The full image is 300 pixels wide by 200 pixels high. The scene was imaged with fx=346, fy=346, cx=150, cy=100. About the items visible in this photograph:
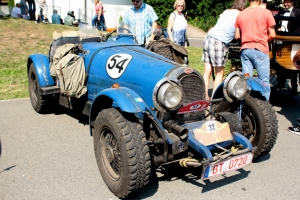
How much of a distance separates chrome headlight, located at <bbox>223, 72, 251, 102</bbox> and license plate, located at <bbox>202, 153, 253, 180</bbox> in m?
0.70

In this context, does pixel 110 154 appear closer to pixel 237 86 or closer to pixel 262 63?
pixel 237 86

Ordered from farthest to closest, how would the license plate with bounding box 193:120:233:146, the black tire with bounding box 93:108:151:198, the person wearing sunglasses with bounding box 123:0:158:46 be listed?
the person wearing sunglasses with bounding box 123:0:158:46 → the license plate with bounding box 193:120:233:146 → the black tire with bounding box 93:108:151:198

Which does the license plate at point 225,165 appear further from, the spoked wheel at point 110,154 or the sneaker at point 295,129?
the sneaker at point 295,129

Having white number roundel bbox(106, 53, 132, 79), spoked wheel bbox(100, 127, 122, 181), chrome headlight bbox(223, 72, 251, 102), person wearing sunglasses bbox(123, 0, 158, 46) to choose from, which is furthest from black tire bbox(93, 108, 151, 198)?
person wearing sunglasses bbox(123, 0, 158, 46)

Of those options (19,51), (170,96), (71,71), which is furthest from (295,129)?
(19,51)

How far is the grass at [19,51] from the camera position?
25.0ft

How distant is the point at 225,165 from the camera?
3.22 m

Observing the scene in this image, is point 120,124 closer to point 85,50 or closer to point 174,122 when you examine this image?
point 174,122

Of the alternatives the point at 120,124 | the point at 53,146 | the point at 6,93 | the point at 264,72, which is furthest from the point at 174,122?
the point at 6,93

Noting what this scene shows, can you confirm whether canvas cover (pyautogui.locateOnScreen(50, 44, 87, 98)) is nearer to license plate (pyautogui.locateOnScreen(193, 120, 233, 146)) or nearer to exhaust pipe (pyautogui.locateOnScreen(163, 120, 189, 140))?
exhaust pipe (pyautogui.locateOnScreen(163, 120, 189, 140))

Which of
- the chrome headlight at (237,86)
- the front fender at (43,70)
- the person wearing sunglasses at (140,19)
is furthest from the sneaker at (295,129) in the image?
the front fender at (43,70)

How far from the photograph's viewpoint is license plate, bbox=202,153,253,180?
123 inches

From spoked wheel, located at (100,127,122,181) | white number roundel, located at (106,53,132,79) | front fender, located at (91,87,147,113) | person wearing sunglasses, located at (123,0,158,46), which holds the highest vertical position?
person wearing sunglasses, located at (123,0,158,46)

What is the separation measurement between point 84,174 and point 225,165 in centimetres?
158
